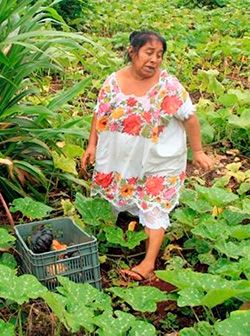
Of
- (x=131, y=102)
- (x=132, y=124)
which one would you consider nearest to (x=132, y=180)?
(x=132, y=124)

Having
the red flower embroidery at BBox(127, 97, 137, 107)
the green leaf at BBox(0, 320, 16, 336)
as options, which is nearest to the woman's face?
the red flower embroidery at BBox(127, 97, 137, 107)

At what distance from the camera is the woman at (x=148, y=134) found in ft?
10.8

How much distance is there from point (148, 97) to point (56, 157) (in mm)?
725

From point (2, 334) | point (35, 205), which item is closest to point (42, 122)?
point (35, 205)

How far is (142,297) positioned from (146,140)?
0.84 m

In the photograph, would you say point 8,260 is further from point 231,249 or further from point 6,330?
point 231,249

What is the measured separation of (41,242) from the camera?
123 inches

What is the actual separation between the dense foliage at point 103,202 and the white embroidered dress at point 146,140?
0.15 metres

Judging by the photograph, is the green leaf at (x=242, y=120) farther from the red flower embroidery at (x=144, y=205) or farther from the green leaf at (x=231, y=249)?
the green leaf at (x=231, y=249)

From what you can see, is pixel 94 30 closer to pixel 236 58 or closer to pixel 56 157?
pixel 236 58

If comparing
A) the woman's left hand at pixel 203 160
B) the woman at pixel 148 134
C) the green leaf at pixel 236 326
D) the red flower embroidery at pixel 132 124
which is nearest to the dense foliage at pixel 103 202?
the green leaf at pixel 236 326

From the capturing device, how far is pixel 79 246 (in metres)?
3.01

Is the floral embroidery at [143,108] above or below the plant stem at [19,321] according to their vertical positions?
above

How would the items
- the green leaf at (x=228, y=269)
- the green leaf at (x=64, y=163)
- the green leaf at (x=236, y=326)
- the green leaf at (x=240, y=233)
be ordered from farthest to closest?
the green leaf at (x=64, y=163), the green leaf at (x=240, y=233), the green leaf at (x=228, y=269), the green leaf at (x=236, y=326)
